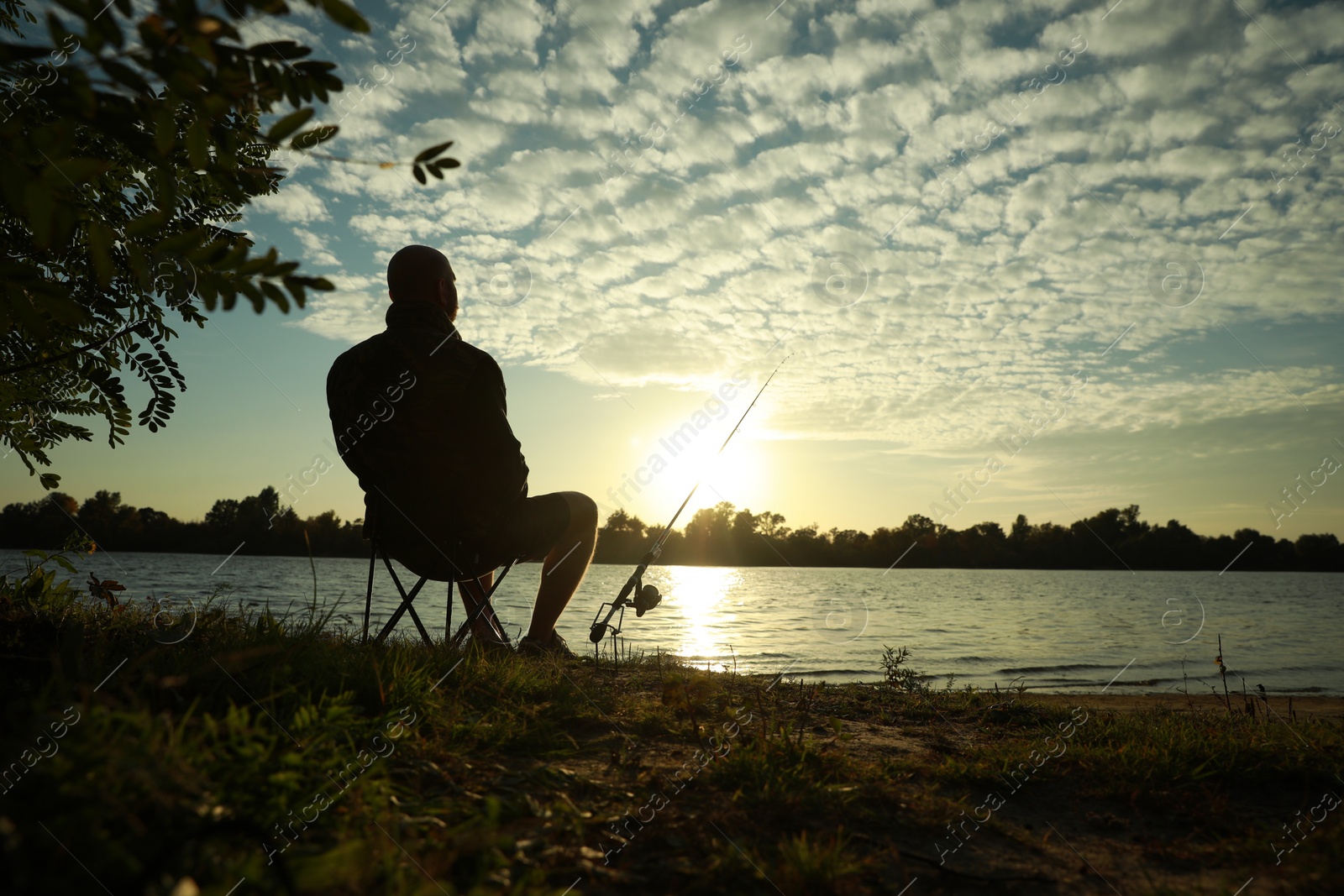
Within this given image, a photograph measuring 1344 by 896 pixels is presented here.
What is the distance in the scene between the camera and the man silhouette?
4012mm

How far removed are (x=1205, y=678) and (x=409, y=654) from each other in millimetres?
10101

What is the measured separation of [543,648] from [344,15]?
3709 mm

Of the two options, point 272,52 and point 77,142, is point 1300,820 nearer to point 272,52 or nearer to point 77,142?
point 272,52

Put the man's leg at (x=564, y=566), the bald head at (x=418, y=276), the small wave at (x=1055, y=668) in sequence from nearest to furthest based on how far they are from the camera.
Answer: the bald head at (x=418, y=276)
the man's leg at (x=564, y=566)
the small wave at (x=1055, y=668)

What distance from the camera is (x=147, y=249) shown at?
6.37 ft

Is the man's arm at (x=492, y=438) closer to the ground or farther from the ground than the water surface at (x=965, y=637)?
farther from the ground

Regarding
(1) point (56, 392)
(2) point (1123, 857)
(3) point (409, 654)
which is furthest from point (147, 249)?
(2) point (1123, 857)

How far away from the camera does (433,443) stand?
401cm

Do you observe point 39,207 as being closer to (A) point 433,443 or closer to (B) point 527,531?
(A) point 433,443

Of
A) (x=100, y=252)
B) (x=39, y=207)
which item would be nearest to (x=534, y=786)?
(x=100, y=252)

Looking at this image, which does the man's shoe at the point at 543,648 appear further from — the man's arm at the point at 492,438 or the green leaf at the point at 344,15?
the green leaf at the point at 344,15

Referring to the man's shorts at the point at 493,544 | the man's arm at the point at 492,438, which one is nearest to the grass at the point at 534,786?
the man's shorts at the point at 493,544

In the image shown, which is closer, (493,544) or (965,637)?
(493,544)

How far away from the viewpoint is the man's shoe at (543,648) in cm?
435
